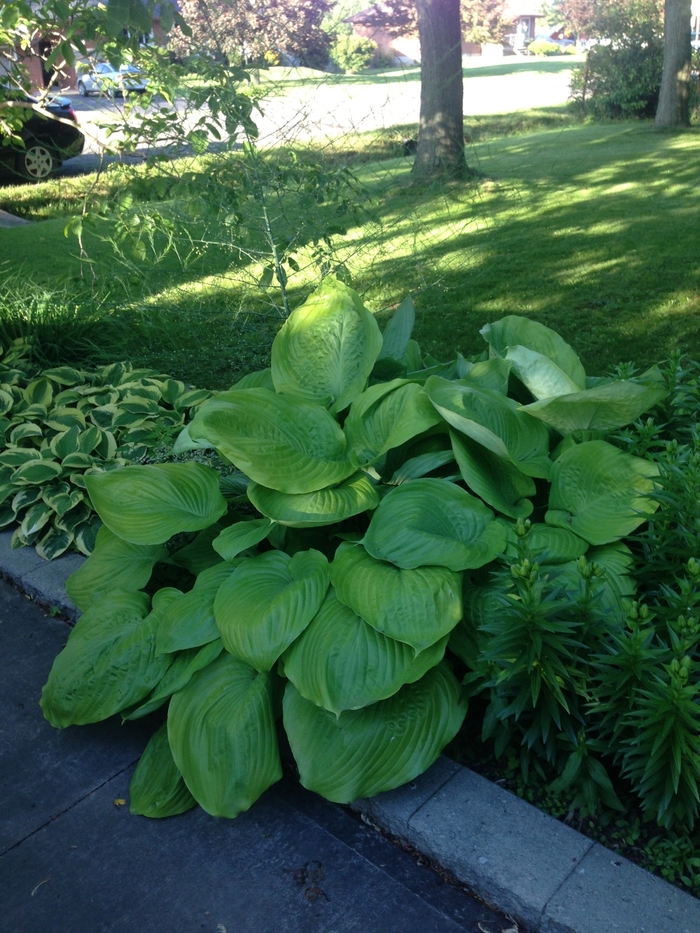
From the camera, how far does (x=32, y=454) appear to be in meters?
4.22

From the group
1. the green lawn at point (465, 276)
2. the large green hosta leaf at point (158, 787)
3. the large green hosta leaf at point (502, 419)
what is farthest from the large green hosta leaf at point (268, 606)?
the green lawn at point (465, 276)

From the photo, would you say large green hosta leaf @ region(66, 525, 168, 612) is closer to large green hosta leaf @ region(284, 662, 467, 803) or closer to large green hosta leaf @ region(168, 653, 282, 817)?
large green hosta leaf @ region(168, 653, 282, 817)

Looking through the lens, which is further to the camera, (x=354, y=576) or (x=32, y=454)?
(x=32, y=454)

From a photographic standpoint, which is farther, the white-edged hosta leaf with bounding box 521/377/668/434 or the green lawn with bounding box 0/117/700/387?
the green lawn with bounding box 0/117/700/387

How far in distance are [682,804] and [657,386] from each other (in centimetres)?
138

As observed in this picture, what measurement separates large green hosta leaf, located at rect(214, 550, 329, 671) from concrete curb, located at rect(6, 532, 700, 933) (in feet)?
1.72

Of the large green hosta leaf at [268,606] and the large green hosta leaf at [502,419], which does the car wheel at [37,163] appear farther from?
the large green hosta leaf at [268,606]

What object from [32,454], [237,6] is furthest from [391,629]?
[237,6]

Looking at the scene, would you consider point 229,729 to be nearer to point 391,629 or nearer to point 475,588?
point 391,629

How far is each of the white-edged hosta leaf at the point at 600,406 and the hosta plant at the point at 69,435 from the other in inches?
77.1

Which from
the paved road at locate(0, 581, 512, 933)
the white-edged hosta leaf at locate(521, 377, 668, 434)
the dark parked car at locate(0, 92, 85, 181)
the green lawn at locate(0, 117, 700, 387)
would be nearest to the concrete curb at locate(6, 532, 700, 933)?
Answer: the paved road at locate(0, 581, 512, 933)

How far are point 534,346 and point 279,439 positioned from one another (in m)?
1.18

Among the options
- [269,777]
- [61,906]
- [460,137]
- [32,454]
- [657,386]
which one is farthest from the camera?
[460,137]

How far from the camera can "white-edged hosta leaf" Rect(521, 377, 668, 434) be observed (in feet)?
9.07
